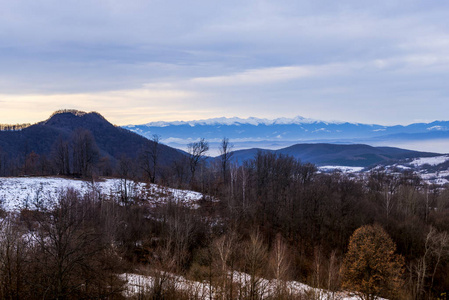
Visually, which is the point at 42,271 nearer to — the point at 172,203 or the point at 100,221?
the point at 100,221

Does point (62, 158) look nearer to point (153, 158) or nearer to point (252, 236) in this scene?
point (153, 158)

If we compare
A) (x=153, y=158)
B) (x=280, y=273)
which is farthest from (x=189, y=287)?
(x=153, y=158)

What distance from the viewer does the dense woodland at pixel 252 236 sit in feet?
92.5

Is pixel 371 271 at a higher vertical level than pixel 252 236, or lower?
lower

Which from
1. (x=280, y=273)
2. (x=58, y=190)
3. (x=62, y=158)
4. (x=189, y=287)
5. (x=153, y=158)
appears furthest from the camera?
(x=153, y=158)

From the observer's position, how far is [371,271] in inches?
1697

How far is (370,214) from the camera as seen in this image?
259 ft

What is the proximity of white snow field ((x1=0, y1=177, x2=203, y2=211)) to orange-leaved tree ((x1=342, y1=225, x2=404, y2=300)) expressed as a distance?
36953mm

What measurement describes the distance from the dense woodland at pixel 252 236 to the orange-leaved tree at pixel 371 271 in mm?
179

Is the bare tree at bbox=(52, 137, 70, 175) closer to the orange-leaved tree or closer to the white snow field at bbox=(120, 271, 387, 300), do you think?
the white snow field at bbox=(120, 271, 387, 300)

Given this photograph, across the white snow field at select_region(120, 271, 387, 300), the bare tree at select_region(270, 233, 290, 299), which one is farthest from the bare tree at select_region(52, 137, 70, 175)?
the bare tree at select_region(270, 233, 290, 299)

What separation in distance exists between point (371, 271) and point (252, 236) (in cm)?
1892

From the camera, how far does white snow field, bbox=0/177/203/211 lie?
5550cm

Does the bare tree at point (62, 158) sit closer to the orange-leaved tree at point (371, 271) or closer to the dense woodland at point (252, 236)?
the dense woodland at point (252, 236)
